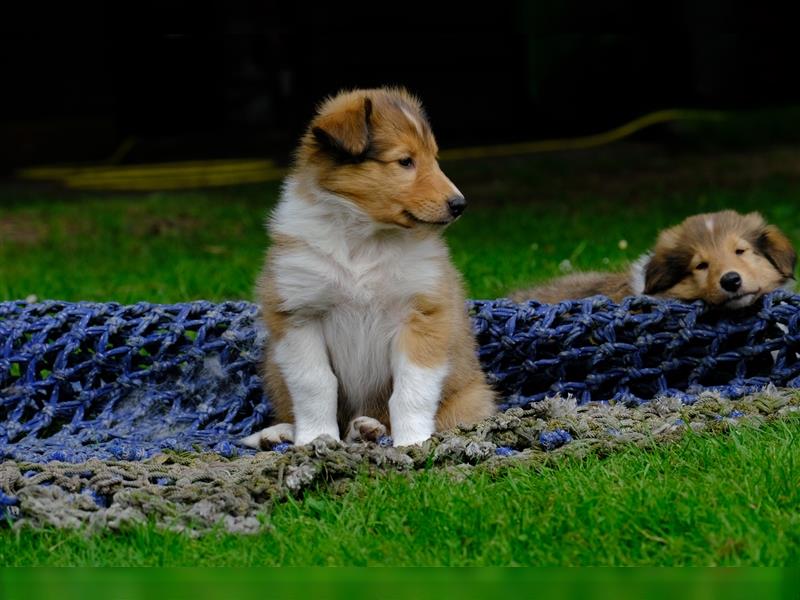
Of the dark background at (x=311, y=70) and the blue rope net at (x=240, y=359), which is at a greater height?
the dark background at (x=311, y=70)

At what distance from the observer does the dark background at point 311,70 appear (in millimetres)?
13859

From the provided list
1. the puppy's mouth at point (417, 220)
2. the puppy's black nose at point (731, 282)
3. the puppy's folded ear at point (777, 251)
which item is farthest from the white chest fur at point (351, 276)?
the puppy's folded ear at point (777, 251)

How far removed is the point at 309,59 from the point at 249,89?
3.55 feet

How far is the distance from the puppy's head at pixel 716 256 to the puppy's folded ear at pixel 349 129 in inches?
63.9

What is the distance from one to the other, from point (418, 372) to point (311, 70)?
34.5 ft

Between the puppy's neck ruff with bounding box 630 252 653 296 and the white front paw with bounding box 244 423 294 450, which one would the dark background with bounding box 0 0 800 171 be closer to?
the puppy's neck ruff with bounding box 630 252 653 296

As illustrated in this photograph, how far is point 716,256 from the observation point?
5.20 metres

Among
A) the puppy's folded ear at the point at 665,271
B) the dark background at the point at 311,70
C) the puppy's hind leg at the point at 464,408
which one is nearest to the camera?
the puppy's hind leg at the point at 464,408

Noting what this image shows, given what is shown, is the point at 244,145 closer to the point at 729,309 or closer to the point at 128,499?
the point at 729,309

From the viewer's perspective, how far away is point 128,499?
3617 mm

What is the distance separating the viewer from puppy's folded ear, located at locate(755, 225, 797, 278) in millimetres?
5324

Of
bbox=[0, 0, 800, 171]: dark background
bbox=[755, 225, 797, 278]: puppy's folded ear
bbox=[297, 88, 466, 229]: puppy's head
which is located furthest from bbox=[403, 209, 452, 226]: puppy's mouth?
bbox=[0, 0, 800, 171]: dark background

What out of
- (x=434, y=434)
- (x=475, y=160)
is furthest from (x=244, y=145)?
(x=434, y=434)

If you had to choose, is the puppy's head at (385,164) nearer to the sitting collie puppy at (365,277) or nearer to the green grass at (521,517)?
the sitting collie puppy at (365,277)
